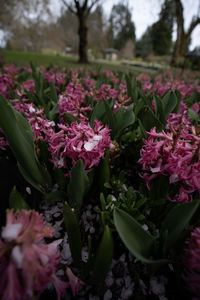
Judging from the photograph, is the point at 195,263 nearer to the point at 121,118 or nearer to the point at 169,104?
the point at 121,118

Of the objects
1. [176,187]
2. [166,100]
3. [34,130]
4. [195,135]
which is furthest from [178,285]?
[166,100]

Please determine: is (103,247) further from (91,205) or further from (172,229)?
(91,205)

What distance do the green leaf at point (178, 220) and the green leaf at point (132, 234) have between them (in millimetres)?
72

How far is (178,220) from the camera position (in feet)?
2.55

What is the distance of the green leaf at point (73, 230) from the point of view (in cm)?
80

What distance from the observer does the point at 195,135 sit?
886 mm

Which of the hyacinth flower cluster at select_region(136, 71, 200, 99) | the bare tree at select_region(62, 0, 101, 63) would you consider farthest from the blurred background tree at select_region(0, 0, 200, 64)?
the hyacinth flower cluster at select_region(136, 71, 200, 99)

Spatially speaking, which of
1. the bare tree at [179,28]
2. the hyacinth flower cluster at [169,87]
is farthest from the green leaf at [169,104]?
the bare tree at [179,28]

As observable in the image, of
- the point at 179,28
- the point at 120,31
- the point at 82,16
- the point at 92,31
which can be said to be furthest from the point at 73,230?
the point at 120,31

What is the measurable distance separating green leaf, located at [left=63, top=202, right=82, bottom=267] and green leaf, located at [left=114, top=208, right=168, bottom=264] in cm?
19

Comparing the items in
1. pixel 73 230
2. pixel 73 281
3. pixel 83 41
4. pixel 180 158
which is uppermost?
pixel 83 41

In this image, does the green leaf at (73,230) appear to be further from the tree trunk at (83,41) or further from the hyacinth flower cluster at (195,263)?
the tree trunk at (83,41)

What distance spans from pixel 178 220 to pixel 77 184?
482mm

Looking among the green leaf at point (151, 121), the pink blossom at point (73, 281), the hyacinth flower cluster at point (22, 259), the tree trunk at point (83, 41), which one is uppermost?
the tree trunk at point (83, 41)
